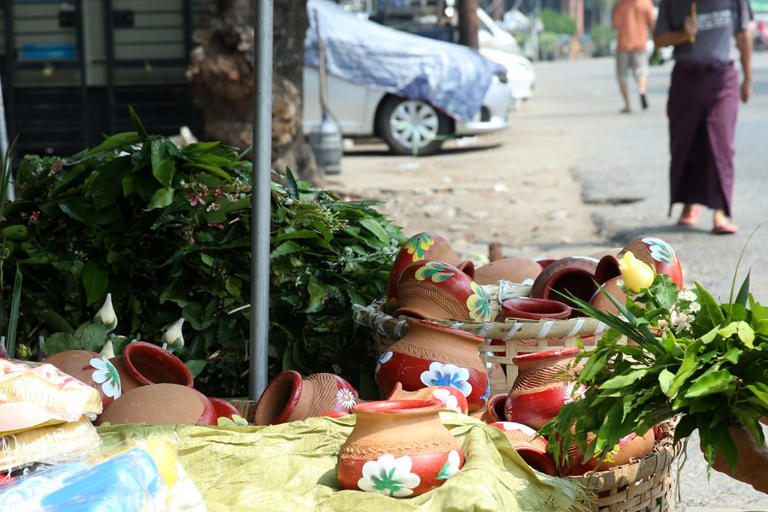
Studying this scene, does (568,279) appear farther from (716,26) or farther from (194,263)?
(716,26)

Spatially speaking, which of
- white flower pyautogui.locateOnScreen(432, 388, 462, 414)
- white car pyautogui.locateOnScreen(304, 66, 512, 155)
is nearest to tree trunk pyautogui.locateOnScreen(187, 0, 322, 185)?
white car pyautogui.locateOnScreen(304, 66, 512, 155)

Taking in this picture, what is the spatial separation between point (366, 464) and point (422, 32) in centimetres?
1302

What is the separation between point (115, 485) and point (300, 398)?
84cm

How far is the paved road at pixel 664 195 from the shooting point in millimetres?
3355

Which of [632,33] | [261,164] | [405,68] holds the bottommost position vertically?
[405,68]

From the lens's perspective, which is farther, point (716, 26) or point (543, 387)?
point (716, 26)

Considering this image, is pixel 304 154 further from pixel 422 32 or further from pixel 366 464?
pixel 422 32

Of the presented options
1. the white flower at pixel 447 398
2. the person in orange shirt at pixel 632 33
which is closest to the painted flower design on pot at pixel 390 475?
the white flower at pixel 447 398

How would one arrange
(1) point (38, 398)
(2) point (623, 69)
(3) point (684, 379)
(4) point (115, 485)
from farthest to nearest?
(2) point (623, 69)
(1) point (38, 398)
(3) point (684, 379)
(4) point (115, 485)

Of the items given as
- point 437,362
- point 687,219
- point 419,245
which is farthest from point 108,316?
point 687,219

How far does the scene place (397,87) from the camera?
11531mm

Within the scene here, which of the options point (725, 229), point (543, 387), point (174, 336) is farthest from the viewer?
point (725, 229)

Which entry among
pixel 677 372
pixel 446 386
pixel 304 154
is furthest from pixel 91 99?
pixel 677 372

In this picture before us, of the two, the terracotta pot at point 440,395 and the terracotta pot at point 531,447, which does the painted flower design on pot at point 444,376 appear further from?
the terracotta pot at point 531,447
